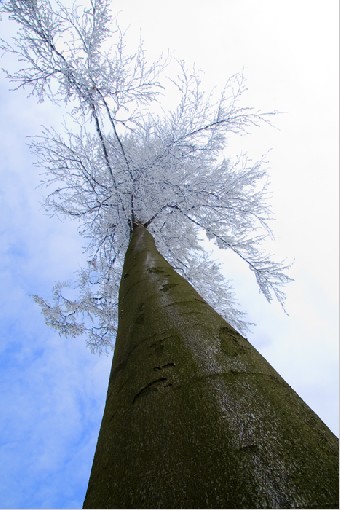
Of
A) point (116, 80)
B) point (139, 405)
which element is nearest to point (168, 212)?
point (116, 80)

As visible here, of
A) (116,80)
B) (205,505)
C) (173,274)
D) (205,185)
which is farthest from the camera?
(205,185)

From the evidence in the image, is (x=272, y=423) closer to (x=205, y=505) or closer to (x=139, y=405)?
(x=205, y=505)

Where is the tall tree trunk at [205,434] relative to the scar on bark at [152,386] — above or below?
below

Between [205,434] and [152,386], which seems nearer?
[205,434]

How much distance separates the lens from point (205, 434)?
0.79 metres

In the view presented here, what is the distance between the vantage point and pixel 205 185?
559 cm

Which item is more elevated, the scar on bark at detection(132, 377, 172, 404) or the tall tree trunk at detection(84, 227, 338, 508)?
the scar on bark at detection(132, 377, 172, 404)

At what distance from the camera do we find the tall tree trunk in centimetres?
64

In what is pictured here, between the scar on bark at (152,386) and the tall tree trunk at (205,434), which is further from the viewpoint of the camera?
the scar on bark at (152,386)

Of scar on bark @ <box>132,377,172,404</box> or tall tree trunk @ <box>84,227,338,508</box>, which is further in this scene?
scar on bark @ <box>132,377,172,404</box>

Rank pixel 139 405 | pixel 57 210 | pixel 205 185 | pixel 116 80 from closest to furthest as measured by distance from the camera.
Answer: pixel 139 405 → pixel 116 80 → pixel 205 185 → pixel 57 210

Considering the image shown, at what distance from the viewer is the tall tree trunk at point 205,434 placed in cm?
64

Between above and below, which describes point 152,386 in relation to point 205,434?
above

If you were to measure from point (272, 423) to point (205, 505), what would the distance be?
268mm
